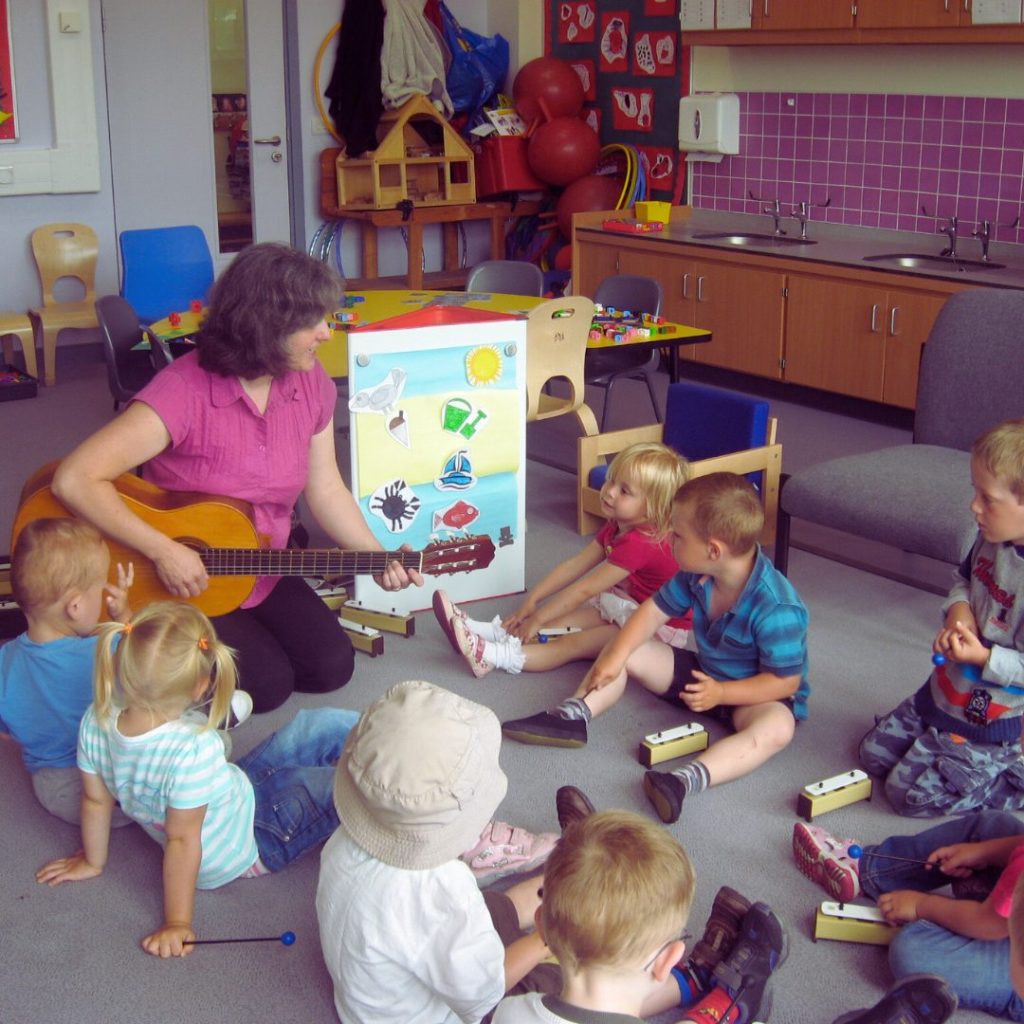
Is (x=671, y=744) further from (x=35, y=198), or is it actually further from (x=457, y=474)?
(x=35, y=198)

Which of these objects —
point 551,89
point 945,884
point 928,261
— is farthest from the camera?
point 551,89

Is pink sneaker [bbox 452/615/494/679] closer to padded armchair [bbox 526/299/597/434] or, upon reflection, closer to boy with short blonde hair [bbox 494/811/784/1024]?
padded armchair [bbox 526/299/597/434]

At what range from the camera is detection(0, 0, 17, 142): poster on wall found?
6906 mm

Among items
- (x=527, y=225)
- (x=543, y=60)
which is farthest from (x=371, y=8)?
(x=527, y=225)

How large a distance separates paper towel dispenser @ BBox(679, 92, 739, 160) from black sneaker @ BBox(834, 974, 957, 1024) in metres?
5.80

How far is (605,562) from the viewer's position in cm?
370

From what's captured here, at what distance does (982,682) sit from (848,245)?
13.8 ft

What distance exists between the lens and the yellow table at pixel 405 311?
4613 mm

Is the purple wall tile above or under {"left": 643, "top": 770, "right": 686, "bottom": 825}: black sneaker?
above

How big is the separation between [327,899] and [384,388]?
2003mm

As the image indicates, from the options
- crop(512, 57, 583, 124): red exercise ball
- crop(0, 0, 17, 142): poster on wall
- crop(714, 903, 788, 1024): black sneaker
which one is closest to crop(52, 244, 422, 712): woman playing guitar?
crop(714, 903, 788, 1024): black sneaker

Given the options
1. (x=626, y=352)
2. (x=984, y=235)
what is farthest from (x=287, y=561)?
(x=984, y=235)

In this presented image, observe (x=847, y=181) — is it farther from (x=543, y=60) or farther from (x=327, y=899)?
(x=327, y=899)

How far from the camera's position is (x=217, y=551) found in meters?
3.21
